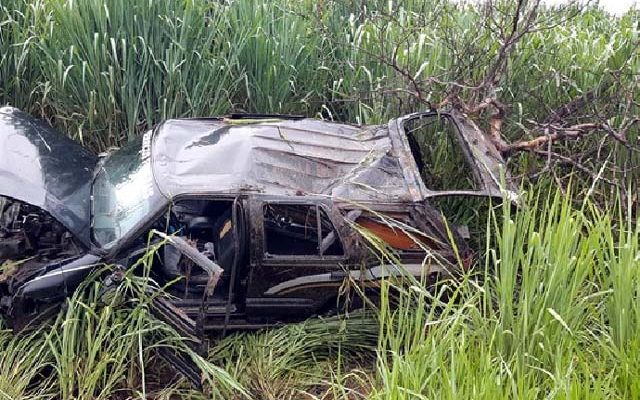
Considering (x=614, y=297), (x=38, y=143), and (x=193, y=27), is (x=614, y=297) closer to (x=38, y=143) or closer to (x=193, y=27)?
(x=38, y=143)

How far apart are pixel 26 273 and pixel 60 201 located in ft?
1.32

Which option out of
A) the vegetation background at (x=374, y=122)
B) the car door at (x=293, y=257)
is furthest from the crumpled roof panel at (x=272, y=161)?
the vegetation background at (x=374, y=122)

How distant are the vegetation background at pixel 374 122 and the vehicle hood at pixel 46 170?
0.45 metres

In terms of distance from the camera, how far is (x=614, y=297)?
9.64 ft

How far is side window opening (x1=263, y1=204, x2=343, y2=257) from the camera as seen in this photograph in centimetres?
367

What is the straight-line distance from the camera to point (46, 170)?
384cm

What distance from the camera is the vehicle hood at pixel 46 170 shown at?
3582 millimetres

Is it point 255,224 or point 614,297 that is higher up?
point 614,297

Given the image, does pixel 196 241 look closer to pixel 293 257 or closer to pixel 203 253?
pixel 203 253

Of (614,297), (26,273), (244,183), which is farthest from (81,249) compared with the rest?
(614,297)

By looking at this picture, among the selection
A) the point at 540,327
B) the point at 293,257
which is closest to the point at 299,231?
the point at 293,257

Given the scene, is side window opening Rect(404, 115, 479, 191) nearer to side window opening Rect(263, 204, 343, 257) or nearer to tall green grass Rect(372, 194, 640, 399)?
side window opening Rect(263, 204, 343, 257)

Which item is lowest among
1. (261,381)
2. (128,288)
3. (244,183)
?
(261,381)

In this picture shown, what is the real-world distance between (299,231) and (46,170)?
1358mm
